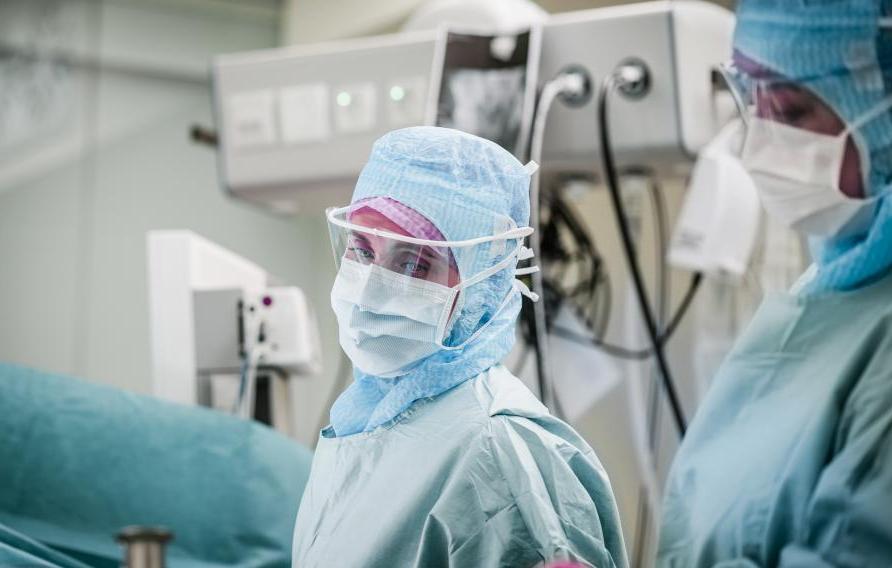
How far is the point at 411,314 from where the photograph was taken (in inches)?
58.6

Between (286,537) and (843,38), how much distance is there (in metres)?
1.15

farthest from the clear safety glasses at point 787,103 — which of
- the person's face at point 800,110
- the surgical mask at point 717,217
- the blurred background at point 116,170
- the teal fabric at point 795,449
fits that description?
the blurred background at point 116,170

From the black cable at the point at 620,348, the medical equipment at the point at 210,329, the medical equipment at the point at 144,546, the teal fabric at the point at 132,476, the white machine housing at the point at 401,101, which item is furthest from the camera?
the black cable at the point at 620,348

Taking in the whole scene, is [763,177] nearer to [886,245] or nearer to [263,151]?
[886,245]

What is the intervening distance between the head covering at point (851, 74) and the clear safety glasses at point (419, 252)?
0.35 meters

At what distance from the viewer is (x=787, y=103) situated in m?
1.41

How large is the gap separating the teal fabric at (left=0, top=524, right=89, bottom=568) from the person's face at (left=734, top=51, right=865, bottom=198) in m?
1.06

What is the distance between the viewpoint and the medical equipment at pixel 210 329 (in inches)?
91.0

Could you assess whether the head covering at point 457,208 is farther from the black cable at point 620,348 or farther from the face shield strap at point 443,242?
the black cable at point 620,348

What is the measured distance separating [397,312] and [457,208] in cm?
13

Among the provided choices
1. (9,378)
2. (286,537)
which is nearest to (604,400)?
(286,537)

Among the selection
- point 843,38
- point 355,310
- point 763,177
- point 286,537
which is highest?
point 843,38

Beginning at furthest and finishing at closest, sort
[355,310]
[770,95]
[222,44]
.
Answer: [222,44]
[355,310]
[770,95]

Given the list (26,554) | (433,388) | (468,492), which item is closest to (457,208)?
(433,388)
